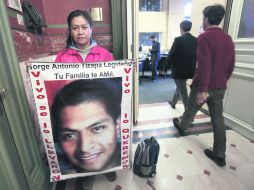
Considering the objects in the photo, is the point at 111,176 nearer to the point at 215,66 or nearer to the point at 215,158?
the point at 215,158

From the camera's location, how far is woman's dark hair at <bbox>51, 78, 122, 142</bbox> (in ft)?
3.45

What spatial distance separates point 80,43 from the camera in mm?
1220

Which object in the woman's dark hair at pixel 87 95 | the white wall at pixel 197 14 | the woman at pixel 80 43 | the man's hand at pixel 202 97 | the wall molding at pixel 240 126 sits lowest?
the wall molding at pixel 240 126

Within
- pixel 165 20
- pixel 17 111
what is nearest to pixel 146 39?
pixel 165 20

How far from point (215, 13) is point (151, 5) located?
5.63 metres

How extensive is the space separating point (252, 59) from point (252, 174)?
1.33 metres

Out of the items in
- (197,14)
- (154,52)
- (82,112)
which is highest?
(197,14)

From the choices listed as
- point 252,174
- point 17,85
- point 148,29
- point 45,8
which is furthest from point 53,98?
point 148,29

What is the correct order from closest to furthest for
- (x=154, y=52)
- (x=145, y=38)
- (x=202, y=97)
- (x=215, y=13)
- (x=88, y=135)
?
(x=88, y=135) < (x=215, y=13) < (x=202, y=97) < (x=154, y=52) < (x=145, y=38)

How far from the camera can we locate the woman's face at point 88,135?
3.60 feet

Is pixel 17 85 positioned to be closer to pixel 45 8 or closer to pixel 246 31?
pixel 45 8

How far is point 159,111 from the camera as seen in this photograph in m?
2.97

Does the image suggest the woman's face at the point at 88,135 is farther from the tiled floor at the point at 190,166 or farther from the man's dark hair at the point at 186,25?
the man's dark hair at the point at 186,25

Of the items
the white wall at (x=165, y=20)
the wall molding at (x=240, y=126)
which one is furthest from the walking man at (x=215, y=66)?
the white wall at (x=165, y=20)
